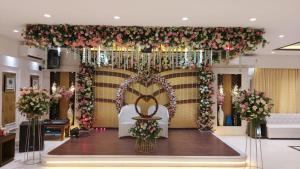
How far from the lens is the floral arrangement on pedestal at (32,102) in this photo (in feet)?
21.8

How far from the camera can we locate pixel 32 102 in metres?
6.61

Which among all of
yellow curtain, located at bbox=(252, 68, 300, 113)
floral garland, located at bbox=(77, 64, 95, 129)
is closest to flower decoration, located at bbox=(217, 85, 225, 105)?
yellow curtain, located at bbox=(252, 68, 300, 113)

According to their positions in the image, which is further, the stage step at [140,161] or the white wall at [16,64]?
the white wall at [16,64]

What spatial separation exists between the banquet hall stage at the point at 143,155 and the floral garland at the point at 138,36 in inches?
97.1

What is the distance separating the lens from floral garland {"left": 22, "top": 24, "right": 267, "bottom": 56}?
6.92 metres

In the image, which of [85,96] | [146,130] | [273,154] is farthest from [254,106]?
[85,96]

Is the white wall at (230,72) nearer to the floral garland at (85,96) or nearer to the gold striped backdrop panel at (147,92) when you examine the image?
the gold striped backdrop panel at (147,92)

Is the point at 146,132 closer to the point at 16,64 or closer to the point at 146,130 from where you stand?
the point at 146,130

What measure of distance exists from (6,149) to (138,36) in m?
3.89

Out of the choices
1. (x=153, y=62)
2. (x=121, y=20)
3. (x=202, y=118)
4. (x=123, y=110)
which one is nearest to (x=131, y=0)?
(x=121, y=20)

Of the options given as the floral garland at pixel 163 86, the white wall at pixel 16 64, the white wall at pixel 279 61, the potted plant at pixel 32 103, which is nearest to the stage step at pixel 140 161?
the potted plant at pixel 32 103

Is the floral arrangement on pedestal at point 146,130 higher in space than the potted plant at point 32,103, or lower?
lower

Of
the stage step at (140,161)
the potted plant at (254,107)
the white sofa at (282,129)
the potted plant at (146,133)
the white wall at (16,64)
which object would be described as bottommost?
the stage step at (140,161)

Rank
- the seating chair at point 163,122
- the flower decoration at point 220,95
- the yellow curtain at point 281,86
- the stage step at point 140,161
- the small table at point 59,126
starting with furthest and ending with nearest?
the yellow curtain at point 281,86
the flower decoration at point 220,95
the small table at point 59,126
the seating chair at point 163,122
the stage step at point 140,161
